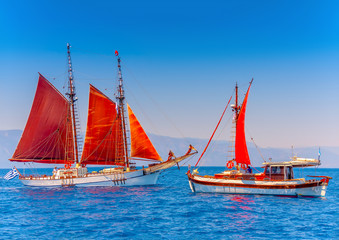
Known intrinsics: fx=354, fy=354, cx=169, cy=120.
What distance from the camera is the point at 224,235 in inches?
1043

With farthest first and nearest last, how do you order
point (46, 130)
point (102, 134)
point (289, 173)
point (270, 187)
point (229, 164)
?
point (46, 130) < point (102, 134) < point (229, 164) < point (289, 173) < point (270, 187)

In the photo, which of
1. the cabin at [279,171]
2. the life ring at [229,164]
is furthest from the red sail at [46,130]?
the cabin at [279,171]

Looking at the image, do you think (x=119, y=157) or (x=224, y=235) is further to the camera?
(x=119, y=157)

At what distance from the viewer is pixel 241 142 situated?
47.8m

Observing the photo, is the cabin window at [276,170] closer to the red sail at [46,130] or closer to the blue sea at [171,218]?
the blue sea at [171,218]

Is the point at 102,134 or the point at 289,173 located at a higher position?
the point at 102,134

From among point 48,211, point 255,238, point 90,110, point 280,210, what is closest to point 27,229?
point 48,211

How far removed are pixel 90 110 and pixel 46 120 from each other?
8.46 m

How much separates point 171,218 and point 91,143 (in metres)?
33.6

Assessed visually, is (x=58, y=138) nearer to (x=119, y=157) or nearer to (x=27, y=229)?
(x=119, y=157)

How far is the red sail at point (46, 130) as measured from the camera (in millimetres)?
63062

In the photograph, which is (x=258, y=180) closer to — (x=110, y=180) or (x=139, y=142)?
(x=139, y=142)

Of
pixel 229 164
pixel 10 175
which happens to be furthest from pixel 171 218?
pixel 10 175

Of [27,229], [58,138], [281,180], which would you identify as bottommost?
[27,229]
